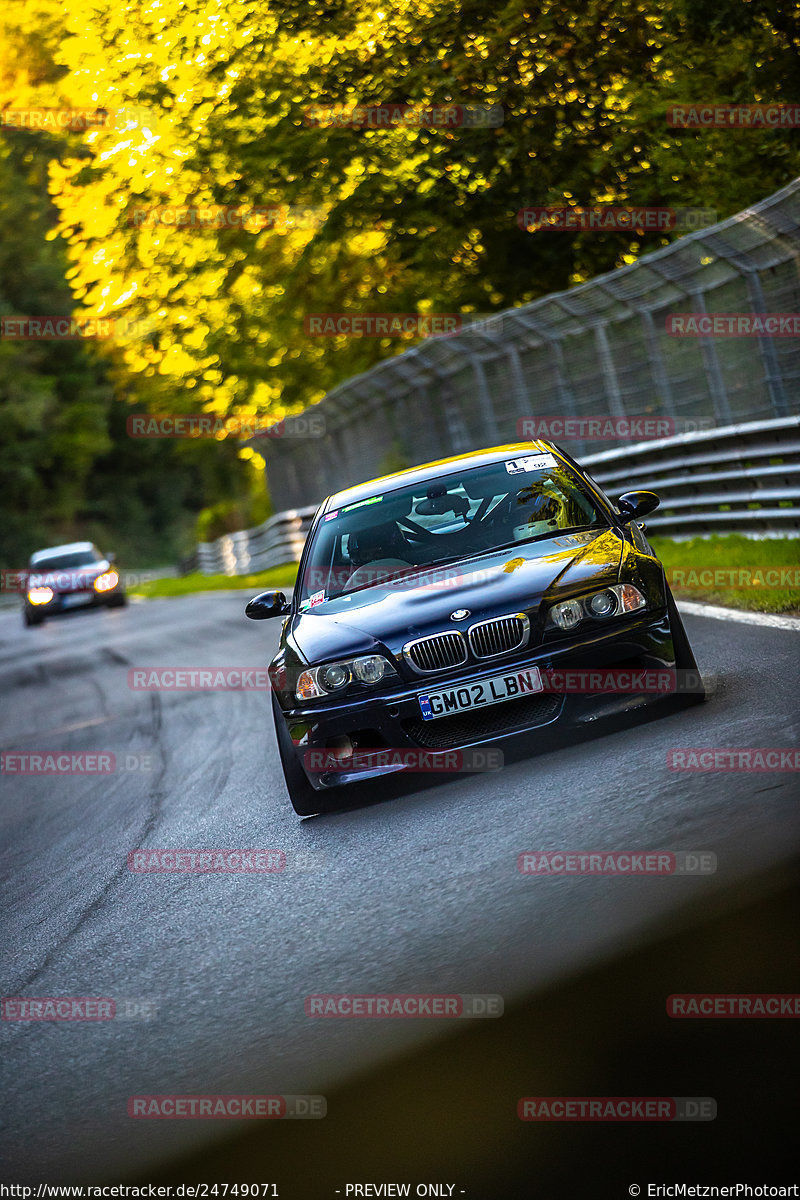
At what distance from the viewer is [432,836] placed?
19.0 ft

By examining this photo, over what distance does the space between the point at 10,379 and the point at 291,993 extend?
6410cm

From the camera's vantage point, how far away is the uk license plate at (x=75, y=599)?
30.5 m

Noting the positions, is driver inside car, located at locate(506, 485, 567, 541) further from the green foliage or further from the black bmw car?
the green foliage

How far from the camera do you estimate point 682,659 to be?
6.50m

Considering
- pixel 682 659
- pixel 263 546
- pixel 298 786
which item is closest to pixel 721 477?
pixel 682 659

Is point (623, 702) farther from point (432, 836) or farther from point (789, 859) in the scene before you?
point (789, 859)

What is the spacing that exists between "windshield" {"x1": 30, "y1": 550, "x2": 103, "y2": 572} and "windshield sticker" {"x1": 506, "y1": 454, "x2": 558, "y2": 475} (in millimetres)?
24254

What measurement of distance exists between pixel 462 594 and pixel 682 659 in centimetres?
102

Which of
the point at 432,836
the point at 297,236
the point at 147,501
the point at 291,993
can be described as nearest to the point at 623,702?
the point at 432,836

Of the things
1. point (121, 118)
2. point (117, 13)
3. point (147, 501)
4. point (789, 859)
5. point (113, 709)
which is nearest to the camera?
point (789, 859)

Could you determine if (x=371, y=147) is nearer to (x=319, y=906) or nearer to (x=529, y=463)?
(x=529, y=463)

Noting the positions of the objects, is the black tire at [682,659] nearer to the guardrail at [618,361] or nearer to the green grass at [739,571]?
the green grass at [739,571]

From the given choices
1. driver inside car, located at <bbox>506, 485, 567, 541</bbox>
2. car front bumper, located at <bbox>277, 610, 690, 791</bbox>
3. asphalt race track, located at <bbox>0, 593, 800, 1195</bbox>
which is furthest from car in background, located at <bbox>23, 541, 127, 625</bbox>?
car front bumper, located at <bbox>277, 610, 690, 791</bbox>

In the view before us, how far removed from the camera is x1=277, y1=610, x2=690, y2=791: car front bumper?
6.13 m
